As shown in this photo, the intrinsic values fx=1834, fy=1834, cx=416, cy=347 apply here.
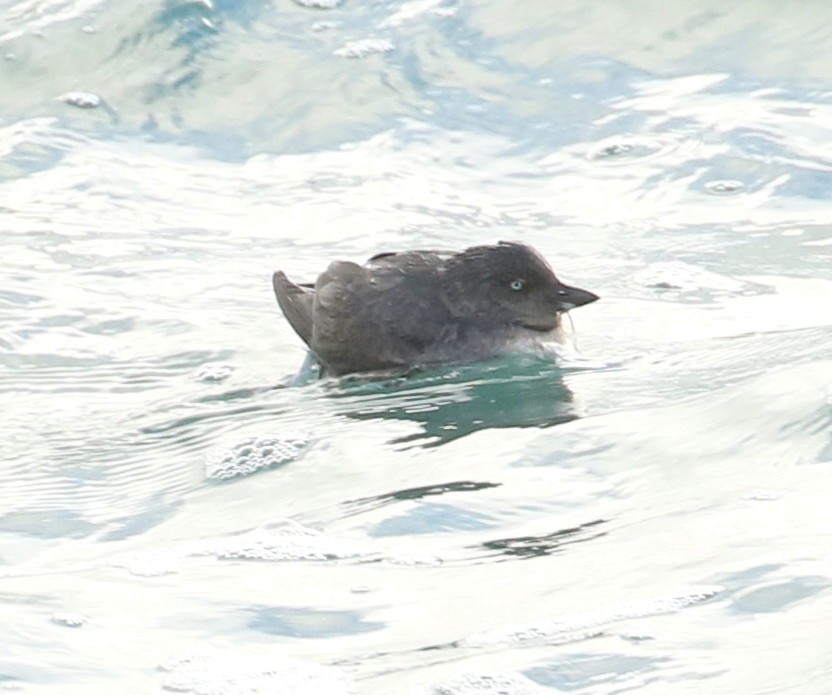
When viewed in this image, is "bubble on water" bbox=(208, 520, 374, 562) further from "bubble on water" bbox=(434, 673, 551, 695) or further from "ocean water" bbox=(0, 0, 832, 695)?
"bubble on water" bbox=(434, 673, 551, 695)

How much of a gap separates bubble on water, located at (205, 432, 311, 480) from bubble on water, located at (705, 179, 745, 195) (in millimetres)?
4220

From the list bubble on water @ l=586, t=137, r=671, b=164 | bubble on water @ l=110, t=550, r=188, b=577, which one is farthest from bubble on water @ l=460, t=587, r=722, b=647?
bubble on water @ l=586, t=137, r=671, b=164

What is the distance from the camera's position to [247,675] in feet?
15.3

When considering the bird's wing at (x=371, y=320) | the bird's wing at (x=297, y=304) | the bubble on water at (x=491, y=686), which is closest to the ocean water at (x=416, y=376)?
the bubble on water at (x=491, y=686)

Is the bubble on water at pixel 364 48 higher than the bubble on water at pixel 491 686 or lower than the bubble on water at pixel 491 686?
higher

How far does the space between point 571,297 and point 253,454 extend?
5.94 ft

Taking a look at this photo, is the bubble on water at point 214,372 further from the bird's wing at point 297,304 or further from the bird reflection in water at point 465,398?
the bird reflection in water at point 465,398

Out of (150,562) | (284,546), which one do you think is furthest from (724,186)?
(150,562)

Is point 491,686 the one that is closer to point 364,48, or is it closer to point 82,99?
point 82,99

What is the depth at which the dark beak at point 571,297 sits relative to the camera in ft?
26.0

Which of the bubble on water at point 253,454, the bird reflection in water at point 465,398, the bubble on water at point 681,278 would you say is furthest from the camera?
the bubble on water at point 681,278

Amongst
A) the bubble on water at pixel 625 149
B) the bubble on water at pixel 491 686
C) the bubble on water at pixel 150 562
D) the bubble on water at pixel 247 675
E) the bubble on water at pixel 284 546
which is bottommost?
the bubble on water at pixel 150 562

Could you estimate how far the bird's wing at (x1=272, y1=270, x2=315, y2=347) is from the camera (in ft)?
26.5

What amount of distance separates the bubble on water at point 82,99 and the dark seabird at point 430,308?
14.1 ft
